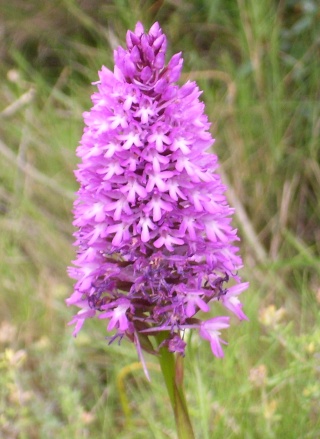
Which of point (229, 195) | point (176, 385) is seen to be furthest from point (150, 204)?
point (229, 195)

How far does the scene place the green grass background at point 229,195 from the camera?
7.61 ft

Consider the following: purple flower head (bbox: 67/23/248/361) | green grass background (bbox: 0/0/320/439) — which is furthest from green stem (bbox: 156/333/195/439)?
green grass background (bbox: 0/0/320/439)

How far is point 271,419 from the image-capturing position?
1.90 metres

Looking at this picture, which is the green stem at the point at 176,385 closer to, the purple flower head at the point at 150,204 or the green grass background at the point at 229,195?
the purple flower head at the point at 150,204

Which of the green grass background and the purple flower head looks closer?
the purple flower head

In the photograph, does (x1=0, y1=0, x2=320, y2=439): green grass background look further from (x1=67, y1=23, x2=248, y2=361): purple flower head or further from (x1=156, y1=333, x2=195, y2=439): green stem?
(x1=67, y1=23, x2=248, y2=361): purple flower head

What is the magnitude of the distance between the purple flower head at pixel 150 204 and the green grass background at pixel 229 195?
78 cm

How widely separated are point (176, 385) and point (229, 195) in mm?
1937

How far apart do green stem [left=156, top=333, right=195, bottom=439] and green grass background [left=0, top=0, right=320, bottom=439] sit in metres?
0.63

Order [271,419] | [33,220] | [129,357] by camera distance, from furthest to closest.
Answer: [33,220]
[129,357]
[271,419]

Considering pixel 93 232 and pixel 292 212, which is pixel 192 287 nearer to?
pixel 93 232

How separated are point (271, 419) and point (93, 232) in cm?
94

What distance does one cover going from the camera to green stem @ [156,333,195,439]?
1.35 metres

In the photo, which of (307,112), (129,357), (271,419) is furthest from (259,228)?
(271,419)
